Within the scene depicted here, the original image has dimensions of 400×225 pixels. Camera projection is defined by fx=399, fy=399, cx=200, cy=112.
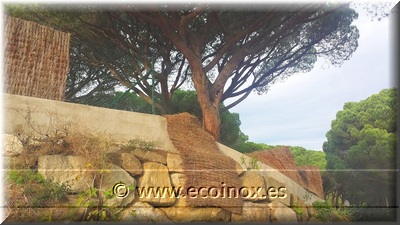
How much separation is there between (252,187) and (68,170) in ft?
7.07

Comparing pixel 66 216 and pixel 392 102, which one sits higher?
pixel 392 102

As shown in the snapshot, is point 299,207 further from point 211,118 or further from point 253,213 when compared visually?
point 211,118

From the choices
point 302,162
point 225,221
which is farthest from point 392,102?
point 225,221

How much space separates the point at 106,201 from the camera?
4168 millimetres

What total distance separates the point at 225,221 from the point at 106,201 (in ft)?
4.64

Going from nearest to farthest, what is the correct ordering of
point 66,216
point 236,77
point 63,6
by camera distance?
point 66,216 < point 63,6 < point 236,77

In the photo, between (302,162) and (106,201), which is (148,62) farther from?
(106,201)

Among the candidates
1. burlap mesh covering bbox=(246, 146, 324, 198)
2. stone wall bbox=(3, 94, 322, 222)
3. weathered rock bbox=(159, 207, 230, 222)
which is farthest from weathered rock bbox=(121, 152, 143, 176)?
burlap mesh covering bbox=(246, 146, 324, 198)

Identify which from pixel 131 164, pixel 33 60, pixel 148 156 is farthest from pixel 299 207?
pixel 33 60

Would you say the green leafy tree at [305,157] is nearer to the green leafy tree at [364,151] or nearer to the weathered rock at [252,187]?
the green leafy tree at [364,151]

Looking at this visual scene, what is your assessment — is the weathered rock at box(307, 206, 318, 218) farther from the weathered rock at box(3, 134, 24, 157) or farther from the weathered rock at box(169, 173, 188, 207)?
the weathered rock at box(3, 134, 24, 157)

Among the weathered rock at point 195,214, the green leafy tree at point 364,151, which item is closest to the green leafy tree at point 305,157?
the green leafy tree at point 364,151

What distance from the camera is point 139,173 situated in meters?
4.46

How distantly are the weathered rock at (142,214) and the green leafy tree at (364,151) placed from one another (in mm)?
2625
